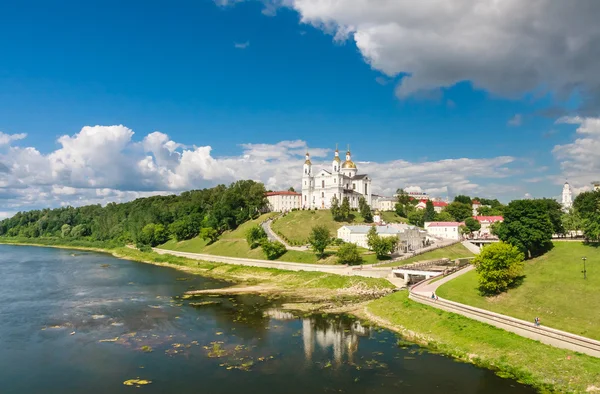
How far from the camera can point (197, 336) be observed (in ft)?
116

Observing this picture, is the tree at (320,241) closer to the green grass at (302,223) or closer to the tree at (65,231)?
the green grass at (302,223)

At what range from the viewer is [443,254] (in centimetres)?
7594

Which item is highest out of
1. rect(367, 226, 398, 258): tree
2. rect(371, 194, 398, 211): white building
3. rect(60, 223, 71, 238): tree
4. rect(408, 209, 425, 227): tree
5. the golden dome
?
the golden dome

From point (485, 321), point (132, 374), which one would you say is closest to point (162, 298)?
point (132, 374)

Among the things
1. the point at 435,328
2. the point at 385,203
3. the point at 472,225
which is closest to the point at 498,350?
the point at 435,328

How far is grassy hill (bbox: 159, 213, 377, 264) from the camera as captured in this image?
236 feet

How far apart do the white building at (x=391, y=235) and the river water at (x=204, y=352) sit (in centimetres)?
3572

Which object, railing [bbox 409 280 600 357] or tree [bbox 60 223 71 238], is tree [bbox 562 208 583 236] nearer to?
railing [bbox 409 280 600 357]

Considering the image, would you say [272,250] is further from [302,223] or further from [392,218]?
[392,218]

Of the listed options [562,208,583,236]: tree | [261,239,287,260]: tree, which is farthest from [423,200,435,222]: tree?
[261,239,287,260]: tree

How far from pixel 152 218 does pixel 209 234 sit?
34.5 m

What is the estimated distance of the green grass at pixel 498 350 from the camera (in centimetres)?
2522

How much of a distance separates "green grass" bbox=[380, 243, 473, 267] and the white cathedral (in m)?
43.6

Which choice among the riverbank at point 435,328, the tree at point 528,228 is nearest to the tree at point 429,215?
the tree at point 528,228
